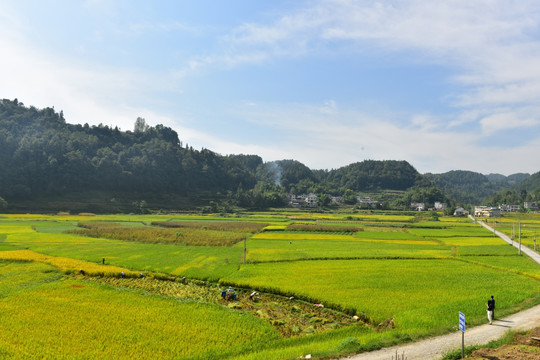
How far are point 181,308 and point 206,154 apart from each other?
153 meters

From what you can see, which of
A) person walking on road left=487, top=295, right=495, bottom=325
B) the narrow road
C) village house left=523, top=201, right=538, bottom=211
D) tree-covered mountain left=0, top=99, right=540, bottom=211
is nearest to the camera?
the narrow road

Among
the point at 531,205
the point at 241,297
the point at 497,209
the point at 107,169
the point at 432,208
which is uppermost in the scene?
the point at 107,169

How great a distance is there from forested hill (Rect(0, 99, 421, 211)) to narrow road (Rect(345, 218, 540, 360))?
110 metres

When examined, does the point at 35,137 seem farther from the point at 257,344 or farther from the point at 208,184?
the point at 257,344

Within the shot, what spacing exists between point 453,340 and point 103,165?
131173 mm

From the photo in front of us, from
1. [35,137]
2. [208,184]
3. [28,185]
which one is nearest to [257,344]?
[28,185]

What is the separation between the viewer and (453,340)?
14.8m

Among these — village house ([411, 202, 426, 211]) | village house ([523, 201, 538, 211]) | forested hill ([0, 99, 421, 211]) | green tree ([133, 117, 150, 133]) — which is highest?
green tree ([133, 117, 150, 133])

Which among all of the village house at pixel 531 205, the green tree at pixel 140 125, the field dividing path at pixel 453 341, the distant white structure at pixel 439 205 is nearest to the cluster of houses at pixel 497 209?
the village house at pixel 531 205

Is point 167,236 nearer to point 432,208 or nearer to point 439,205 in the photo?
point 432,208

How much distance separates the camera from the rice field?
48.4ft

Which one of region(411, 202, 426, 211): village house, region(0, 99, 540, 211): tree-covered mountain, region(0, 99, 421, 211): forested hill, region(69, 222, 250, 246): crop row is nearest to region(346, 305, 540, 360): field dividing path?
region(69, 222, 250, 246): crop row

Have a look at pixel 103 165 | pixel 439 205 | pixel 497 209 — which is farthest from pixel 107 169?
pixel 497 209

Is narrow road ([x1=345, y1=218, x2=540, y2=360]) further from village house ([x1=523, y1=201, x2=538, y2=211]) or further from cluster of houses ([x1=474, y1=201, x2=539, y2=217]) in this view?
village house ([x1=523, y1=201, x2=538, y2=211])
